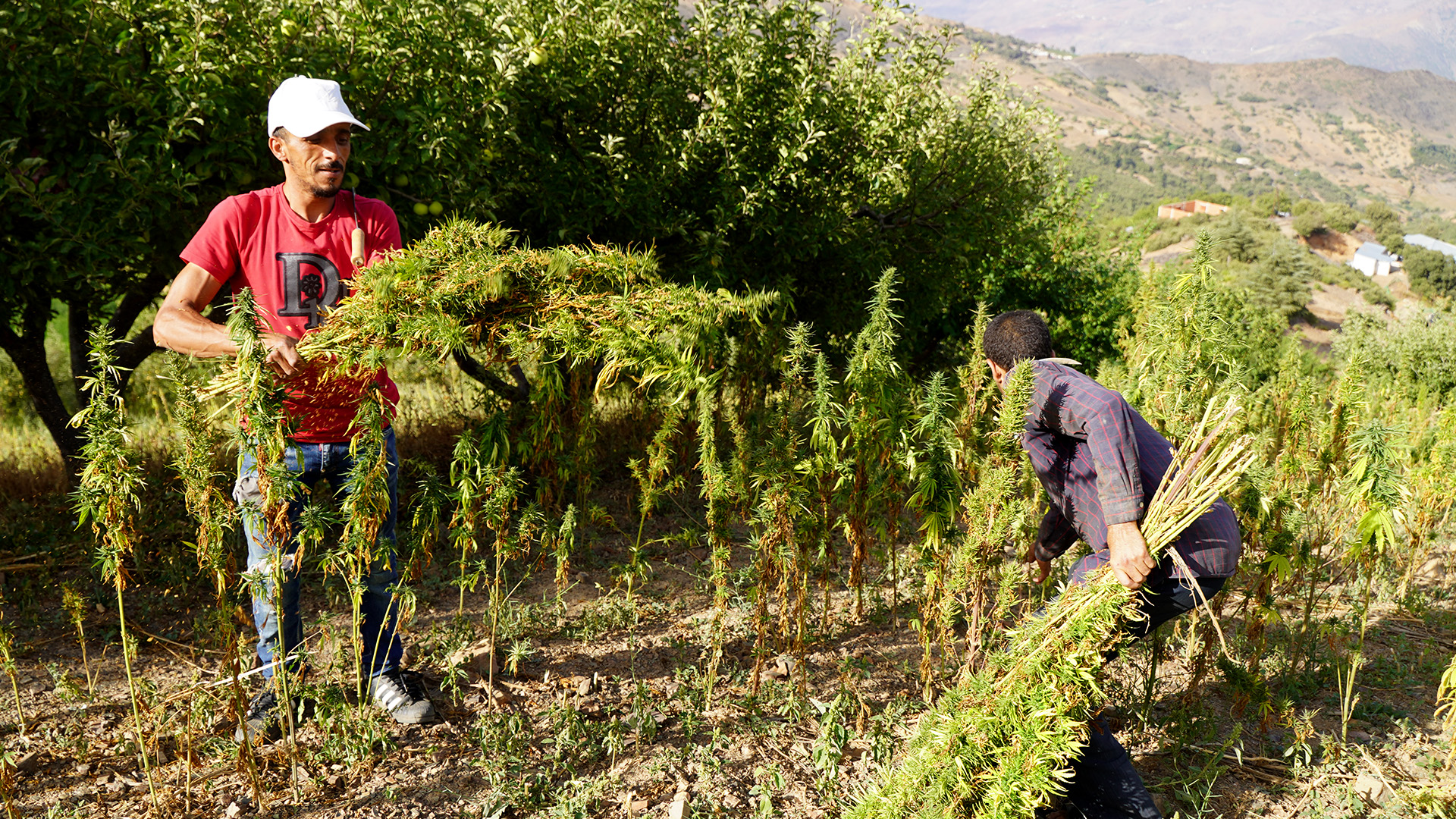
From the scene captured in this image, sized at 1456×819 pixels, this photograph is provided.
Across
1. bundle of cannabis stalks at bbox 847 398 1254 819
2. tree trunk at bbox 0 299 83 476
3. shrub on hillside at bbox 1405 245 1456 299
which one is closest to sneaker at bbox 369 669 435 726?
bundle of cannabis stalks at bbox 847 398 1254 819

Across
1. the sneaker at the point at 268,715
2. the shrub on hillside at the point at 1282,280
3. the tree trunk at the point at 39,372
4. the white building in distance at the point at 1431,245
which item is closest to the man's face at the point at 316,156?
the sneaker at the point at 268,715

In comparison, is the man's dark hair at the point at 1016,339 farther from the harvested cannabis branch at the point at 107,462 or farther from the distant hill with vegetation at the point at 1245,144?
the distant hill with vegetation at the point at 1245,144

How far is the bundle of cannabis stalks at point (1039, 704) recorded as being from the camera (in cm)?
222

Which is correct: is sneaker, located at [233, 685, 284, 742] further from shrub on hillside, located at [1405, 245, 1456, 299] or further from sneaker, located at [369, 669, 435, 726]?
shrub on hillside, located at [1405, 245, 1456, 299]

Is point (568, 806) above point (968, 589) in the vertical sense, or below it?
below

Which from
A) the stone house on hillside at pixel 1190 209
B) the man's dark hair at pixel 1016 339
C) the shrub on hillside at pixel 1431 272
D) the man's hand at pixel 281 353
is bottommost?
the shrub on hillside at pixel 1431 272

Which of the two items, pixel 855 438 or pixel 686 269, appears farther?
pixel 686 269

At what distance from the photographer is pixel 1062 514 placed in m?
2.75

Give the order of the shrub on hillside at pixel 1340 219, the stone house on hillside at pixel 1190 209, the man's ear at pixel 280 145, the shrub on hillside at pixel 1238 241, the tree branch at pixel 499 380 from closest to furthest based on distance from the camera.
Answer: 1. the man's ear at pixel 280 145
2. the tree branch at pixel 499 380
3. the shrub on hillside at pixel 1238 241
4. the stone house on hillside at pixel 1190 209
5. the shrub on hillside at pixel 1340 219

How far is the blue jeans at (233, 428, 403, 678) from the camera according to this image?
8.46 ft

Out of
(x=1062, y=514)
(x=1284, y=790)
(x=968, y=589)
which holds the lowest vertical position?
(x=1284, y=790)

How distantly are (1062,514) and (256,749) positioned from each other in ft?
9.97

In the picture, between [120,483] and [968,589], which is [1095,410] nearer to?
[968,589]

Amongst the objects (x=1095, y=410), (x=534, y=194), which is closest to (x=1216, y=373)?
(x=1095, y=410)
